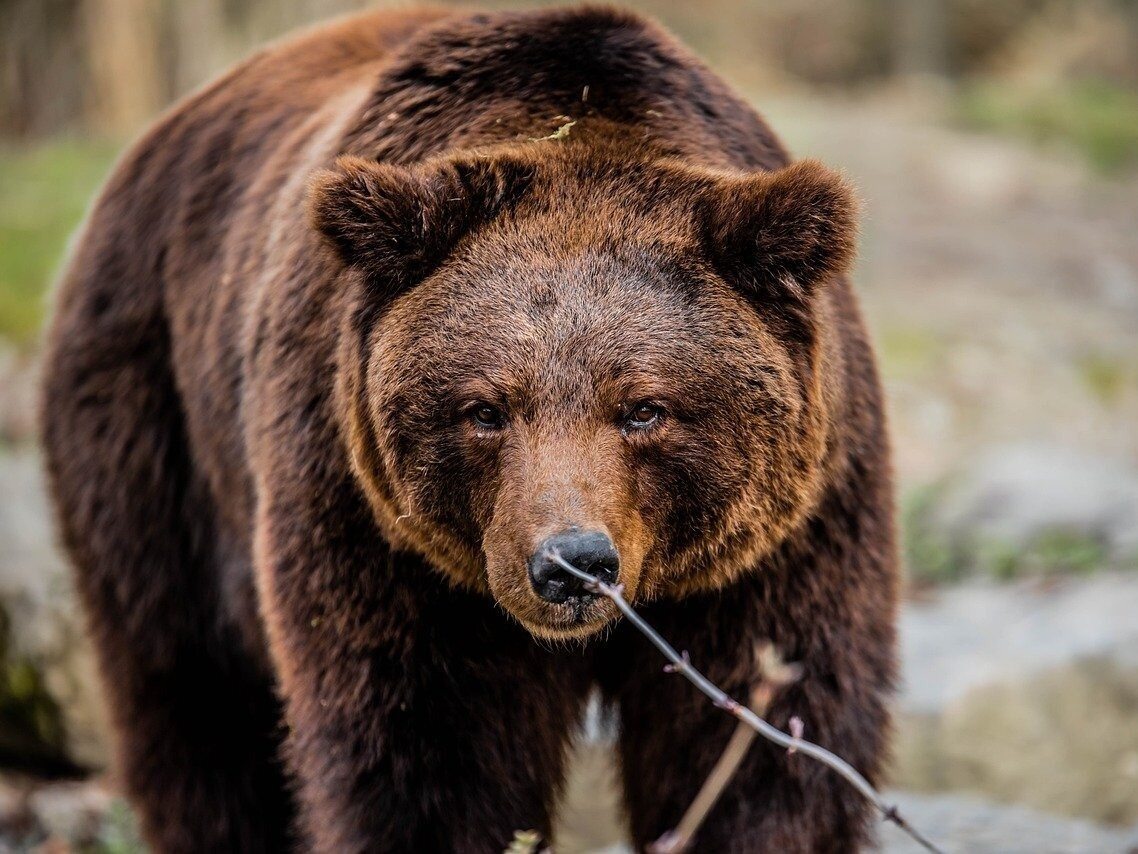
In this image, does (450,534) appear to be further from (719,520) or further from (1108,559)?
(1108,559)

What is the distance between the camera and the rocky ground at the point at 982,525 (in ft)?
20.7

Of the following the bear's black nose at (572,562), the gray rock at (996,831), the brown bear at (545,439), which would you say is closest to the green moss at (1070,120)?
the gray rock at (996,831)

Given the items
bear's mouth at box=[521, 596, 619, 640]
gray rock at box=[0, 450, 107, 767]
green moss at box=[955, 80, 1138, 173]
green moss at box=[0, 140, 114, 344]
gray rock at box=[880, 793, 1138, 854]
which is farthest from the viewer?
green moss at box=[955, 80, 1138, 173]

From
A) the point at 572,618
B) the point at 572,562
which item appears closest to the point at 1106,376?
the point at 572,618

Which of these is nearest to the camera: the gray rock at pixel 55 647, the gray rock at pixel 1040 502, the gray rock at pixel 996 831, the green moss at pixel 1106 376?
the gray rock at pixel 996 831

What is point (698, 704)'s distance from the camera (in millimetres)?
4211

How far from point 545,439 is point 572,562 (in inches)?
14.6

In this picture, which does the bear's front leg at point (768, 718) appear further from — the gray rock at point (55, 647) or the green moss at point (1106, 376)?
the green moss at point (1106, 376)

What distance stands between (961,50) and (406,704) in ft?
66.7

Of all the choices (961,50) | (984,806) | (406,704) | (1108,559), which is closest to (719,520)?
(406,704)

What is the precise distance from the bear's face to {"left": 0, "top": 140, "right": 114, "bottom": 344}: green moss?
7.91 meters

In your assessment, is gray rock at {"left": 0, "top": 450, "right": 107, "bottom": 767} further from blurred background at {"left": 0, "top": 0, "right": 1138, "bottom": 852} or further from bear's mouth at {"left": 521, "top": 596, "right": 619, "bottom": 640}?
bear's mouth at {"left": 521, "top": 596, "right": 619, "bottom": 640}

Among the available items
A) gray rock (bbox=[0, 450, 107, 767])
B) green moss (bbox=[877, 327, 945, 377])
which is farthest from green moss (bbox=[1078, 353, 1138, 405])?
gray rock (bbox=[0, 450, 107, 767])

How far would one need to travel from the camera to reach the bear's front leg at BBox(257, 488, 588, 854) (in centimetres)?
409
